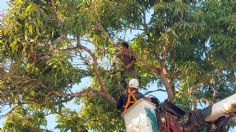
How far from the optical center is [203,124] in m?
6.41

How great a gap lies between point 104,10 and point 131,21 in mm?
389

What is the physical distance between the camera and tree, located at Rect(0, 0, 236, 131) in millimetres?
6602

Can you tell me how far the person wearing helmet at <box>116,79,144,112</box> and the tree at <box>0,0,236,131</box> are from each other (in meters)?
0.50

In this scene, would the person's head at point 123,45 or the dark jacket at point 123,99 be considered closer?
the dark jacket at point 123,99

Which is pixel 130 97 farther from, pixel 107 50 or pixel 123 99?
pixel 107 50

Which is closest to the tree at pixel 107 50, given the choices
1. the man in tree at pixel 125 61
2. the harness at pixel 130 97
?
the man in tree at pixel 125 61

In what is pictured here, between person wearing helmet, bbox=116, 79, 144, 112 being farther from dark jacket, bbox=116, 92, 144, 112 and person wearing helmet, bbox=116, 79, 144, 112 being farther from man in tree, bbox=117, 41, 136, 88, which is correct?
man in tree, bbox=117, 41, 136, 88

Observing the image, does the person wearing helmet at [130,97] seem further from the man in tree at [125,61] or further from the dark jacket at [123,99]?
the man in tree at [125,61]

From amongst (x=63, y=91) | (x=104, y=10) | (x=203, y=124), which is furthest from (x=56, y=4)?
(x=203, y=124)

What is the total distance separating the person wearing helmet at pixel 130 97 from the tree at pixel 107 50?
0.50 m

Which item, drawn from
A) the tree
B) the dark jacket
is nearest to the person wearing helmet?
the dark jacket

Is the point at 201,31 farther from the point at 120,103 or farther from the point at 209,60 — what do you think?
the point at 120,103

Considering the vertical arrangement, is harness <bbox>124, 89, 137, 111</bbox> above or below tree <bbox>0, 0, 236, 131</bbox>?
below

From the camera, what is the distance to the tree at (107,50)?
21.7 feet
